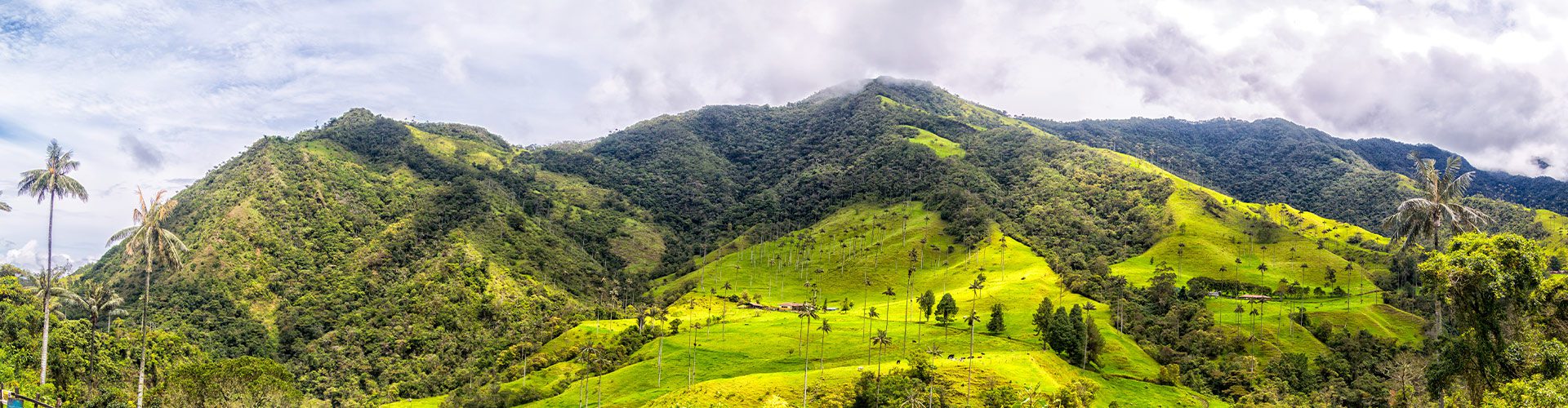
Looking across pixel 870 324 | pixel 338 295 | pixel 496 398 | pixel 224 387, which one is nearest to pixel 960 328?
pixel 870 324

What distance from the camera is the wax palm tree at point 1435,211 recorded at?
45.8 metres

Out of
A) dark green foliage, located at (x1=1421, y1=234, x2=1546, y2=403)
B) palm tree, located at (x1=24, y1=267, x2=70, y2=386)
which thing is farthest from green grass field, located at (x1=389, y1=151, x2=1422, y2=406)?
dark green foliage, located at (x1=1421, y1=234, x2=1546, y2=403)

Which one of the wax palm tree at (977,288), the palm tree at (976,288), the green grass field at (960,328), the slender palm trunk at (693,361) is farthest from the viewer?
the wax palm tree at (977,288)

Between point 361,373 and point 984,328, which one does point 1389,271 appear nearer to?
point 984,328

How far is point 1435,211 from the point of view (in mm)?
45844

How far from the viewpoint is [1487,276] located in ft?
98.2

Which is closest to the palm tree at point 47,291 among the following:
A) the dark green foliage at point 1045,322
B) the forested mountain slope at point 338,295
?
the forested mountain slope at point 338,295

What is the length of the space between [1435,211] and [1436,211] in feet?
0.32

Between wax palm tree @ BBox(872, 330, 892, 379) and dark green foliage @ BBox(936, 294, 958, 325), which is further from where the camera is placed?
dark green foliage @ BBox(936, 294, 958, 325)

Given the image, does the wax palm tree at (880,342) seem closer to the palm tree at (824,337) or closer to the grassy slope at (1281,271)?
the palm tree at (824,337)

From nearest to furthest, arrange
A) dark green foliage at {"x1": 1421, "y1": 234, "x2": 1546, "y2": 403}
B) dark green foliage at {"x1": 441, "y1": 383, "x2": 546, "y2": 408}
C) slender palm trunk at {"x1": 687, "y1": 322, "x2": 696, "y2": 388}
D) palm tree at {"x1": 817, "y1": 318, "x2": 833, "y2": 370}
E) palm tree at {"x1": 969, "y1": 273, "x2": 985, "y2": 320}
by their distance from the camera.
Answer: dark green foliage at {"x1": 1421, "y1": 234, "x2": 1546, "y2": 403} < palm tree at {"x1": 817, "y1": 318, "x2": 833, "y2": 370} < slender palm trunk at {"x1": 687, "y1": 322, "x2": 696, "y2": 388} < dark green foliage at {"x1": 441, "y1": 383, "x2": 546, "y2": 408} < palm tree at {"x1": 969, "y1": 273, "x2": 985, "y2": 320}

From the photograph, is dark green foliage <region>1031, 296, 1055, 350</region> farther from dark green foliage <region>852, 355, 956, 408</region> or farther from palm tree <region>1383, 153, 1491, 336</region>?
palm tree <region>1383, 153, 1491, 336</region>

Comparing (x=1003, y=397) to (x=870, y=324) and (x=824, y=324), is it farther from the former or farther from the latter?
(x=870, y=324)

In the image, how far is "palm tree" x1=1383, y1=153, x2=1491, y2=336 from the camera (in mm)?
45750
